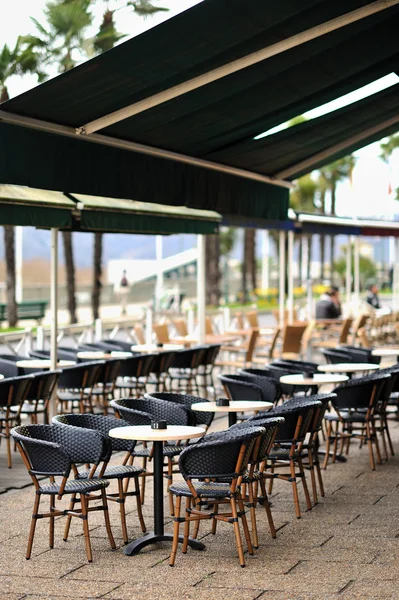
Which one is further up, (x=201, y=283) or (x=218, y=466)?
(x=201, y=283)

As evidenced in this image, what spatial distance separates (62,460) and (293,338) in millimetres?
10032

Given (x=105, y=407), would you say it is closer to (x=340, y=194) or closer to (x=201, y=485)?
(x=201, y=485)

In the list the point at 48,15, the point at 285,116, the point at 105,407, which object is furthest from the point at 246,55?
the point at 48,15

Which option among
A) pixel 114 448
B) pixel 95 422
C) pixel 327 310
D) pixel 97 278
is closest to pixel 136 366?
pixel 114 448

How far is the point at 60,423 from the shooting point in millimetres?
6738

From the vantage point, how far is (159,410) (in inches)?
307

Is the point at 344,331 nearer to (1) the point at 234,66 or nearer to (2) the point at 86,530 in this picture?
(1) the point at 234,66

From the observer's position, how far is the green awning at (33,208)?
8.29m

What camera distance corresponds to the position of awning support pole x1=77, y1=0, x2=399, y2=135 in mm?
6535

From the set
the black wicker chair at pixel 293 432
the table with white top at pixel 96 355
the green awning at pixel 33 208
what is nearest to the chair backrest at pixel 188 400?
the black wicker chair at pixel 293 432

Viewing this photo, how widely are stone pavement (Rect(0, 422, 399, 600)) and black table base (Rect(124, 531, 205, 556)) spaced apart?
0.17 feet

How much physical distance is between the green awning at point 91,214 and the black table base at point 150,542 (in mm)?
2926

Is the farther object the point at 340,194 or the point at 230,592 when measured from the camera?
the point at 340,194

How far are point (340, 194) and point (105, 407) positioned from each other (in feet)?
167
